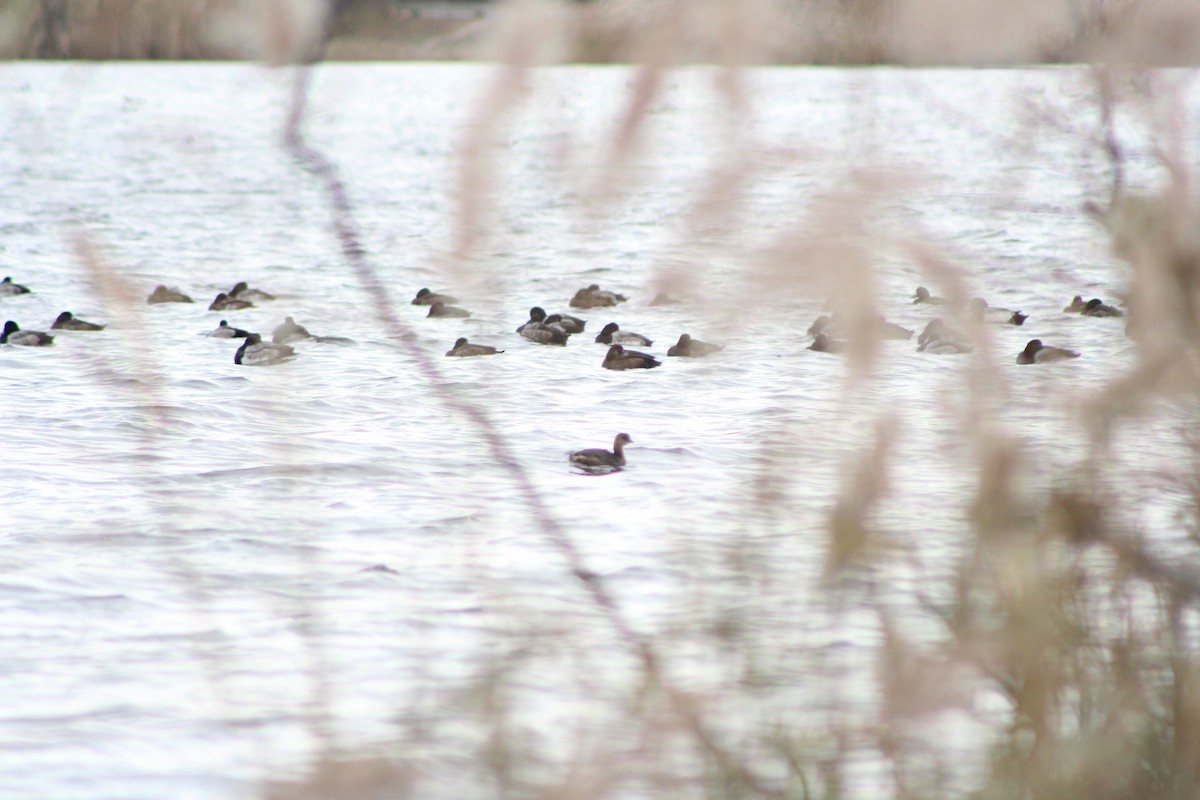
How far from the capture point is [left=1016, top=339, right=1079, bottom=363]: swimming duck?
6.80 m

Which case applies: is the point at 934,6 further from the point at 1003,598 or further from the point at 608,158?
the point at 1003,598

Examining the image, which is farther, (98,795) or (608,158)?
(98,795)

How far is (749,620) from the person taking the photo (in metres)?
2.32

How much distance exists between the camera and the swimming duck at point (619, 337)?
745 cm

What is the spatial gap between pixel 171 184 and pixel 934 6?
46.3 ft

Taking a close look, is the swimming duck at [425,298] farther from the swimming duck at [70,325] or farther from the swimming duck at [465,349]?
the swimming duck at [70,325]

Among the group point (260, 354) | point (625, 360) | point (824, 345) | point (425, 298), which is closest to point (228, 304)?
point (425, 298)

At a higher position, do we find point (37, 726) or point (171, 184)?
point (37, 726)

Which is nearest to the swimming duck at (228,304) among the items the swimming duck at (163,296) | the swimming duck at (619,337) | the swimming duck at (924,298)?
the swimming duck at (163,296)

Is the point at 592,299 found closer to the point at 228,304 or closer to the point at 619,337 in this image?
the point at 619,337

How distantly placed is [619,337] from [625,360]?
1.81 feet

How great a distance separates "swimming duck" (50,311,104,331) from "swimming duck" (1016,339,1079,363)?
463 cm

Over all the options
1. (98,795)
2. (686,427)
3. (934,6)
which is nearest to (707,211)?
(934,6)

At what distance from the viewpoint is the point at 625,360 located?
6.92 m
